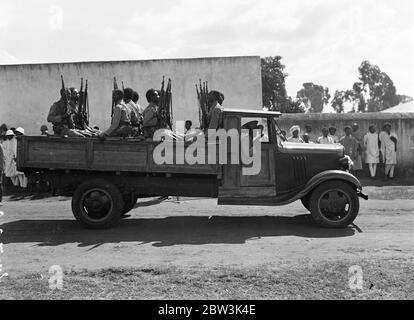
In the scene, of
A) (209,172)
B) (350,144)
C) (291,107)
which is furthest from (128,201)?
(291,107)

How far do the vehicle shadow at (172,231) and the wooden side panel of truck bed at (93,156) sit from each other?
1004mm

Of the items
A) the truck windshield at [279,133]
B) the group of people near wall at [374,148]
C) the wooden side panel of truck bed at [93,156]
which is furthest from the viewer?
the group of people near wall at [374,148]

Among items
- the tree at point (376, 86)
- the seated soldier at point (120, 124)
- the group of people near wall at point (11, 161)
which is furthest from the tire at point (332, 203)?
the tree at point (376, 86)

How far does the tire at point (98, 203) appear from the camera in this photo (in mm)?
8234

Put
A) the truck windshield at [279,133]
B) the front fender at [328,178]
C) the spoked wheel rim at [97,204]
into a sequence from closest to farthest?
1. the front fender at [328,178]
2. the spoked wheel rim at [97,204]
3. the truck windshield at [279,133]

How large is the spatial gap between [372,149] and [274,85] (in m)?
25.2

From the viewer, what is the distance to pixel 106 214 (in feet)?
27.2

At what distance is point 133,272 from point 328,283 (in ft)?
7.17

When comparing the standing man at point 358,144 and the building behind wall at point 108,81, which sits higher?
the building behind wall at point 108,81

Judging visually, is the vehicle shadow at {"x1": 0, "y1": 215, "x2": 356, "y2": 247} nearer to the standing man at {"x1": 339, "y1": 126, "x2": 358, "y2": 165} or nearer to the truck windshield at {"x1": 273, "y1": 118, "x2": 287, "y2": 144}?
the truck windshield at {"x1": 273, "y1": 118, "x2": 287, "y2": 144}

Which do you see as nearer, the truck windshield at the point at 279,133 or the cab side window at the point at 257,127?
the cab side window at the point at 257,127

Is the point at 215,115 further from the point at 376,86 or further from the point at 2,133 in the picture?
the point at 376,86

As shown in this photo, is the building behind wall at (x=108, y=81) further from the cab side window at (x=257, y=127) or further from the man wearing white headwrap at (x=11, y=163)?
the cab side window at (x=257, y=127)

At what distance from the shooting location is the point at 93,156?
827 centimetres
